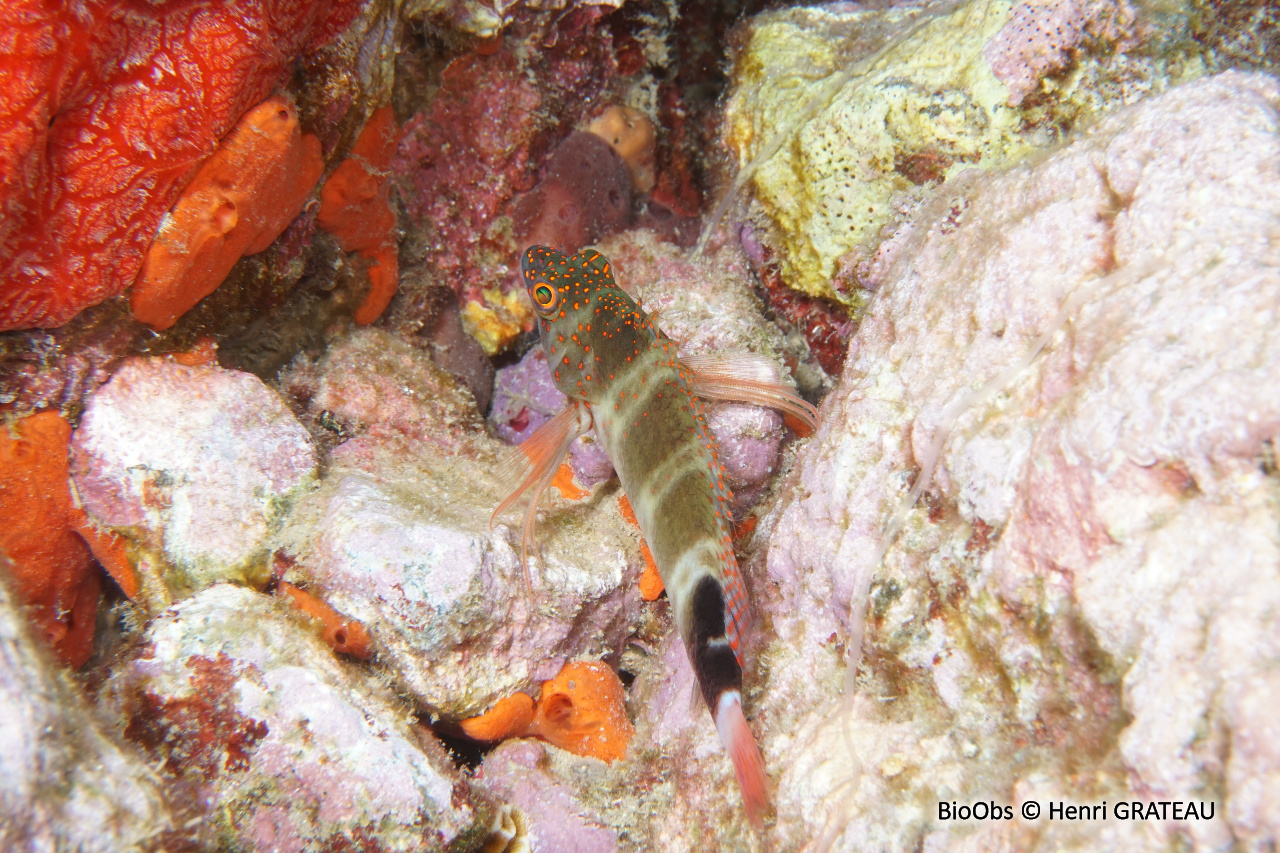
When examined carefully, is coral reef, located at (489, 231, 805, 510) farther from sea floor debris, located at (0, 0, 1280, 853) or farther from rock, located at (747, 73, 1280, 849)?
rock, located at (747, 73, 1280, 849)

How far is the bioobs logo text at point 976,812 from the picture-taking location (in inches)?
66.4

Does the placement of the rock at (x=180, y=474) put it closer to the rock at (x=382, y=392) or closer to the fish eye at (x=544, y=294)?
the rock at (x=382, y=392)

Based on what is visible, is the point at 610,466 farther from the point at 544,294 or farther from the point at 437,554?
the point at 437,554

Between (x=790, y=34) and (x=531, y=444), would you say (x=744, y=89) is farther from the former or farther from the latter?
(x=531, y=444)

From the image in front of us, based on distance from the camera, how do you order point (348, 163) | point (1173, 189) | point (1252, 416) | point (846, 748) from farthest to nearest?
1. point (348, 163)
2. point (846, 748)
3. point (1173, 189)
4. point (1252, 416)

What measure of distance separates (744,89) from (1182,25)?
234 cm

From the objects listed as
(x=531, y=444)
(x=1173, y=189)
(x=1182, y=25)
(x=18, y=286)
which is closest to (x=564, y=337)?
(x=531, y=444)

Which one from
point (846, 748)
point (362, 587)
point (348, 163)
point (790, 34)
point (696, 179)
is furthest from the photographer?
point (696, 179)

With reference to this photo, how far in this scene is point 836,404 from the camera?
282 cm

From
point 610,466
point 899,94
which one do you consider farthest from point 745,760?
point 899,94

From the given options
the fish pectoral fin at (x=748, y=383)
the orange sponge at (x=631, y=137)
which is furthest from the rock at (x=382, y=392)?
the orange sponge at (x=631, y=137)

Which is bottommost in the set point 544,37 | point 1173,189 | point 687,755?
point 687,755

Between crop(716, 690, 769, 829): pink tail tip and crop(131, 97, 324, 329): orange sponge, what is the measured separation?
300 cm

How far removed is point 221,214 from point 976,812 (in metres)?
3.64
